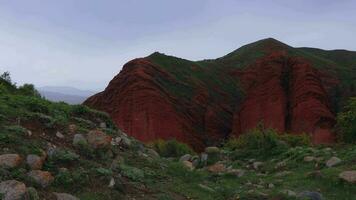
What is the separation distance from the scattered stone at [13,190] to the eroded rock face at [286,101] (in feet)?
97.3

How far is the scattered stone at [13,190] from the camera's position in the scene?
6.98 metres

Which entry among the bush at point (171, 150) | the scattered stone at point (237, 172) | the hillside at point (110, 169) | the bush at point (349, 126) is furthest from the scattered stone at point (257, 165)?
the bush at point (349, 126)

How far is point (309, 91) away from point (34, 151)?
105ft

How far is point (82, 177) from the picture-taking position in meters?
8.30

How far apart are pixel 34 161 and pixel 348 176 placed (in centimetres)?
603

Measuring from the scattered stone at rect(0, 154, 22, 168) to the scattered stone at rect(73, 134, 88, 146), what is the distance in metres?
1.67

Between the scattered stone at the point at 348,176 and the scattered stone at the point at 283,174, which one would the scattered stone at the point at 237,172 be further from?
the scattered stone at the point at 348,176

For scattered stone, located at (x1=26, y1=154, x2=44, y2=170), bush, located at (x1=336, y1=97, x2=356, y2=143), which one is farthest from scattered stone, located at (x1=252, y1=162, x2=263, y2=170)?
scattered stone, located at (x1=26, y1=154, x2=44, y2=170)

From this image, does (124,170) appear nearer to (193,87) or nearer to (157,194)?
(157,194)

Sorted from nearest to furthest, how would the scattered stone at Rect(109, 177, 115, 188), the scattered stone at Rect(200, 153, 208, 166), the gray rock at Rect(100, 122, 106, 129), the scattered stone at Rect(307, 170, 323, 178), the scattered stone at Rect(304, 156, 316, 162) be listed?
the scattered stone at Rect(109, 177, 115, 188), the scattered stone at Rect(307, 170, 323, 178), the gray rock at Rect(100, 122, 106, 129), the scattered stone at Rect(304, 156, 316, 162), the scattered stone at Rect(200, 153, 208, 166)

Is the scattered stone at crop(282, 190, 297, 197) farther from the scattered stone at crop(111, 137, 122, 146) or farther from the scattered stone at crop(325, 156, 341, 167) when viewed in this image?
the scattered stone at crop(111, 137, 122, 146)

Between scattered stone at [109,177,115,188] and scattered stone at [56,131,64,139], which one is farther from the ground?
scattered stone at [56,131,64,139]

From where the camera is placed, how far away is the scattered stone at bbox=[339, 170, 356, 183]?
10078 millimetres

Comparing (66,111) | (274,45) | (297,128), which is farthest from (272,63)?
(66,111)
